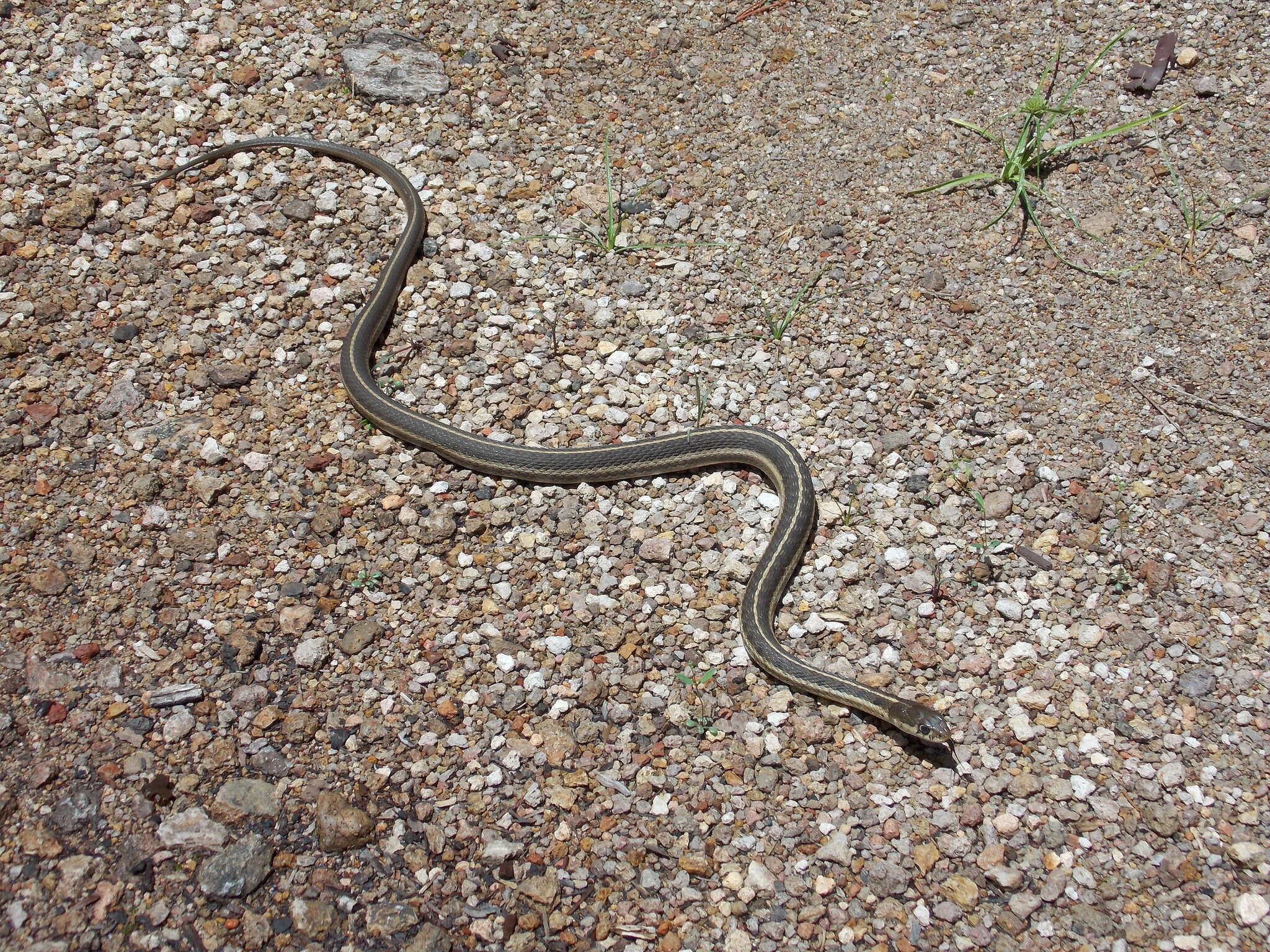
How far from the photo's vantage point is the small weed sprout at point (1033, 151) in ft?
22.0

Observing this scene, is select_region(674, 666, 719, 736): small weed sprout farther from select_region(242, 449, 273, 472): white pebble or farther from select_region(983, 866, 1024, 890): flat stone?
select_region(242, 449, 273, 472): white pebble

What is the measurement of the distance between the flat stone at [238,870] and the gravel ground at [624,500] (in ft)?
A: 0.06

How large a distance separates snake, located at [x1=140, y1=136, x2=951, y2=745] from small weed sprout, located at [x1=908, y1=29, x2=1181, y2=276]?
9.12 feet

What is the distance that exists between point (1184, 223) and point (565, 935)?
6393mm

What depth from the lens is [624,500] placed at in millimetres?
A: 5852

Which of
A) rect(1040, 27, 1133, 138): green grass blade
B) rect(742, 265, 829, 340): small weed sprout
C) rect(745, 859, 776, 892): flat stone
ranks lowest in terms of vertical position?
rect(745, 859, 776, 892): flat stone

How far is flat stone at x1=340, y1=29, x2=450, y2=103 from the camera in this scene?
7.68m

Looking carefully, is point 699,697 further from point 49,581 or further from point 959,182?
point 959,182

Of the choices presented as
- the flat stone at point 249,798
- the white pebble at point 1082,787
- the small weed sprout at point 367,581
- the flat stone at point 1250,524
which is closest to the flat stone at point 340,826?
the flat stone at point 249,798

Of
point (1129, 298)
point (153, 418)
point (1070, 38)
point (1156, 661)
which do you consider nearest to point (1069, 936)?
point (1156, 661)

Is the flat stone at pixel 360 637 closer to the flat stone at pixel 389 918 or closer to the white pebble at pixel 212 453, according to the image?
the flat stone at pixel 389 918

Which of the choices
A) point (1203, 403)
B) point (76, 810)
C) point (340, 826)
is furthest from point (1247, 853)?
point (76, 810)

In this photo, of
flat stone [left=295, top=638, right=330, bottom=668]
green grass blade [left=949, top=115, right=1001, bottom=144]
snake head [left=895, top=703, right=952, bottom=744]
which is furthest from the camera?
green grass blade [left=949, top=115, right=1001, bottom=144]

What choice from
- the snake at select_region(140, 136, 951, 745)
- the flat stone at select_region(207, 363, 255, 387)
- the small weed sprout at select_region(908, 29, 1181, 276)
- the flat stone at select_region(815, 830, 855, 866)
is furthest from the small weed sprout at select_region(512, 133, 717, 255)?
the flat stone at select_region(815, 830, 855, 866)
